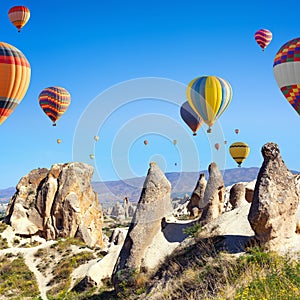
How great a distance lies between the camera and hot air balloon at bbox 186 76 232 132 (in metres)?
43.2

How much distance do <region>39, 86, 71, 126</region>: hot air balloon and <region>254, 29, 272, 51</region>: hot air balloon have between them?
20919 millimetres

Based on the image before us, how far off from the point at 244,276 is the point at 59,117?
3814 centimetres

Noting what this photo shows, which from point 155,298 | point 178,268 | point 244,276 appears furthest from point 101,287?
point 244,276

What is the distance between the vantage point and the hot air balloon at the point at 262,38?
5281 cm

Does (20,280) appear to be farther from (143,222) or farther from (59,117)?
(59,117)

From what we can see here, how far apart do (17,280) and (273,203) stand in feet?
59.0

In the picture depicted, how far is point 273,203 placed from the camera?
15.1 meters

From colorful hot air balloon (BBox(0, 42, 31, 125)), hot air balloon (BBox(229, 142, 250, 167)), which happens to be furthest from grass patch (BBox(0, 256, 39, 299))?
hot air balloon (BBox(229, 142, 250, 167))

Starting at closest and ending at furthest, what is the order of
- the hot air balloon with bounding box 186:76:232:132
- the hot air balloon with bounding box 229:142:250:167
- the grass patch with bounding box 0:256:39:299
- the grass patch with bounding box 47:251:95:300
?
the grass patch with bounding box 47:251:95:300 → the grass patch with bounding box 0:256:39:299 → the hot air balloon with bounding box 186:76:232:132 → the hot air balloon with bounding box 229:142:250:167

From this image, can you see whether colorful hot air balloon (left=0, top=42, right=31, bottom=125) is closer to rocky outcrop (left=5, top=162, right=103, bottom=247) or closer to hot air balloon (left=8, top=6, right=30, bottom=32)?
rocky outcrop (left=5, top=162, right=103, bottom=247)

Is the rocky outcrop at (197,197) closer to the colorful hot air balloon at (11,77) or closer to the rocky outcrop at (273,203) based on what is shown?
the rocky outcrop at (273,203)

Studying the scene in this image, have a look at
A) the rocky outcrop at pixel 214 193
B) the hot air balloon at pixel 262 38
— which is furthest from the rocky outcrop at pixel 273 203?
the hot air balloon at pixel 262 38

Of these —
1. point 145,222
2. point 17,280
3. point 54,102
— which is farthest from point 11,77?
point 145,222

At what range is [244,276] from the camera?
34.2 ft
